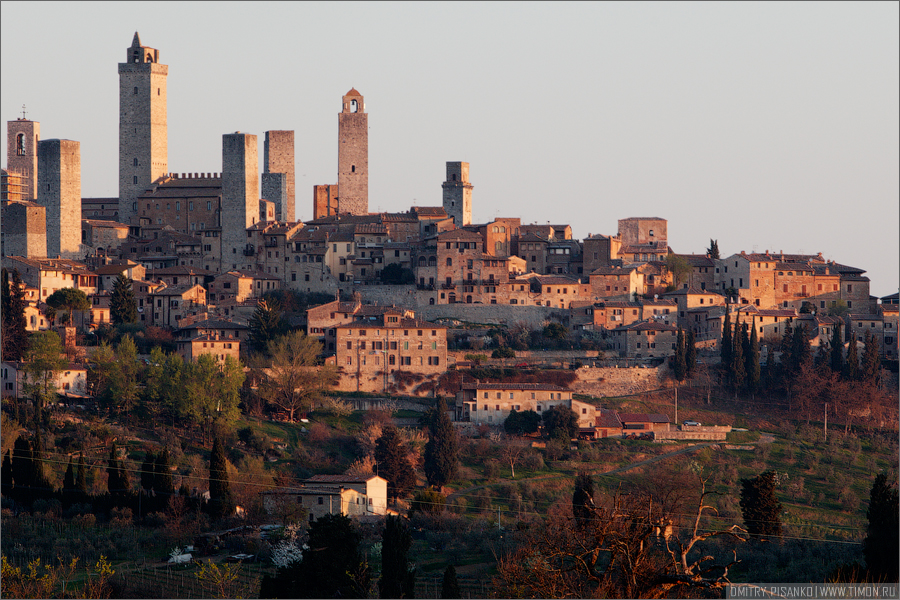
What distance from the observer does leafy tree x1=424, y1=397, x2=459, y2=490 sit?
55.4 metres

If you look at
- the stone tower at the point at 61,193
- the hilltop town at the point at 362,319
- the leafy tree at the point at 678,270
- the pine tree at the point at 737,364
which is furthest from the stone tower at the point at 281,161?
the pine tree at the point at 737,364

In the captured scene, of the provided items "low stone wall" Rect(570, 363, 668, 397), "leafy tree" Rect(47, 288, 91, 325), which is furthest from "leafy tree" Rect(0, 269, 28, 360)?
"low stone wall" Rect(570, 363, 668, 397)

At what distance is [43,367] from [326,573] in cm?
2932

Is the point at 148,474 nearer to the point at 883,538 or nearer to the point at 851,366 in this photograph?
the point at 883,538

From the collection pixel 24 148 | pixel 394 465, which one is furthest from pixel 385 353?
pixel 24 148

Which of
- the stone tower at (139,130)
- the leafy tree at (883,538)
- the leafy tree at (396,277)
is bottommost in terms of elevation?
the leafy tree at (883,538)

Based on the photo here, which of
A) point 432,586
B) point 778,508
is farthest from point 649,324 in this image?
point 432,586

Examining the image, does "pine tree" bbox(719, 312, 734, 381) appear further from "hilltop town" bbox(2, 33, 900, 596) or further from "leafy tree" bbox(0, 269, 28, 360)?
"leafy tree" bbox(0, 269, 28, 360)

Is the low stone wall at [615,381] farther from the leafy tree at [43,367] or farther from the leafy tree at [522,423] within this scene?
the leafy tree at [43,367]

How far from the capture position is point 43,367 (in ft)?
194

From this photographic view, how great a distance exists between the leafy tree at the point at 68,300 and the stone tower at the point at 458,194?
977 inches

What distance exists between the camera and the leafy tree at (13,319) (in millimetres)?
61656

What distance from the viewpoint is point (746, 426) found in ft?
210

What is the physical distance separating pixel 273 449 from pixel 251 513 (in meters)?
10.8
